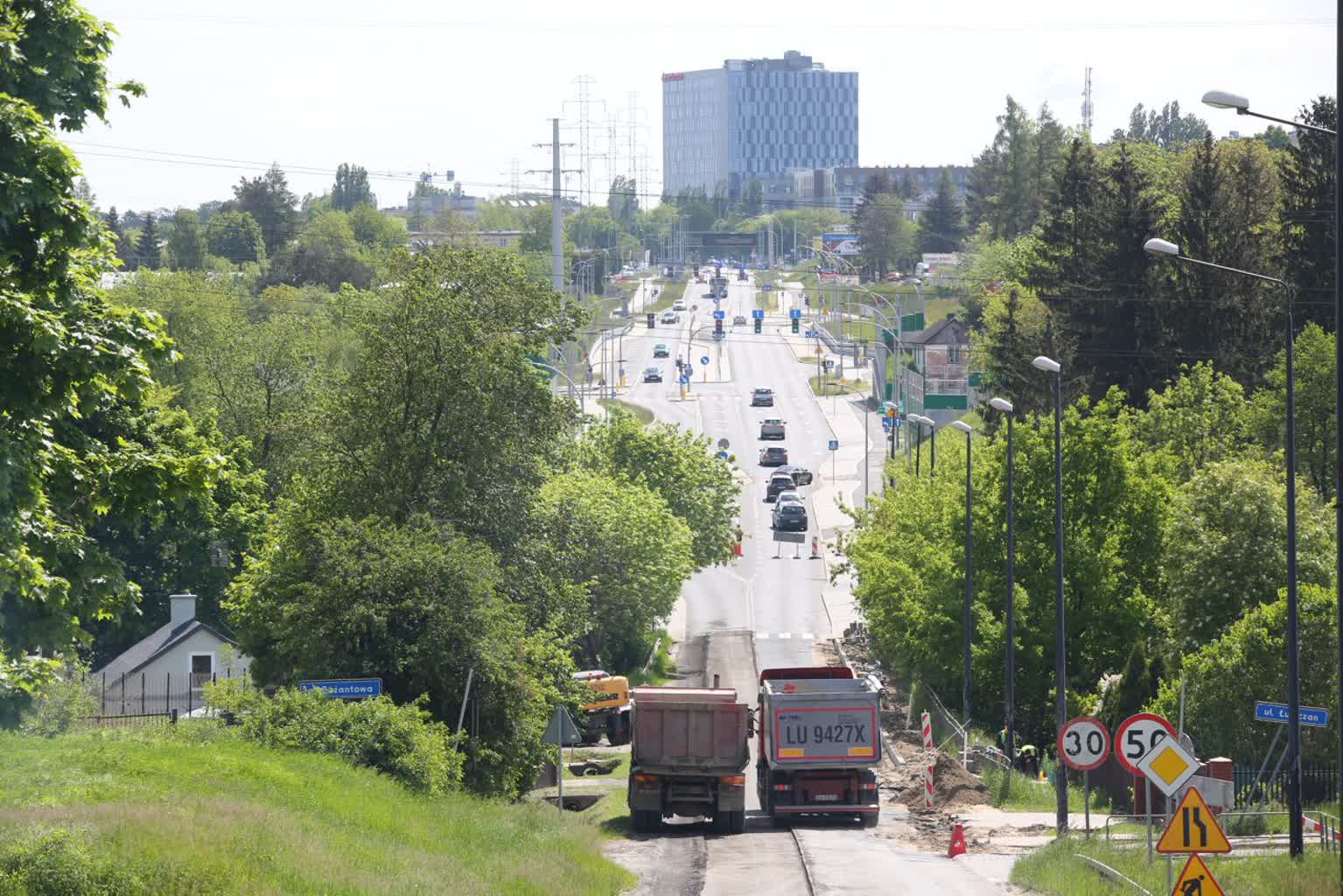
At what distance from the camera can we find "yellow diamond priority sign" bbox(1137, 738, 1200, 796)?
2036 centimetres

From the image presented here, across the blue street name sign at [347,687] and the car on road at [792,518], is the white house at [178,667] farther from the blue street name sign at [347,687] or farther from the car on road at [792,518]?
the car on road at [792,518]

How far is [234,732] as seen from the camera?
2934 cm

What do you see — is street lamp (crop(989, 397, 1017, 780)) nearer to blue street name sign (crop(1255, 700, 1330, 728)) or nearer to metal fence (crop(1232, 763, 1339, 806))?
metal fence (crop(1232, 763, 1339, 806))

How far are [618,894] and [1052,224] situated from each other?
209ft

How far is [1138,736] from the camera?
2156 centimetres

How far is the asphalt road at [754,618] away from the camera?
27.0 meters

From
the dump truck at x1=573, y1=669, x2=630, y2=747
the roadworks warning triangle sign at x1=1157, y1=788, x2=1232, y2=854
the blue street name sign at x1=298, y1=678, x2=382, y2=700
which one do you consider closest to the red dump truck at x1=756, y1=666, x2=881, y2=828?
the blue street name sign at x1=298, y1=678, x2=382, y2=700

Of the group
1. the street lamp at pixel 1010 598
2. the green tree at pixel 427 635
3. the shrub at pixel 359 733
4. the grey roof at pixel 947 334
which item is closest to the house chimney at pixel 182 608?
the green tree at pixel 427 635

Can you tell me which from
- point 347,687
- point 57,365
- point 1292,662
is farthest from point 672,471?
point 57,365

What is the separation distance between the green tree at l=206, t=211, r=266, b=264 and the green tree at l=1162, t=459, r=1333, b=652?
542 ft

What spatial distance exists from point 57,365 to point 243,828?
696 cm

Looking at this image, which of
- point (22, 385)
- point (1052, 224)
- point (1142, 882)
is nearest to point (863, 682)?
point (1142, 882)

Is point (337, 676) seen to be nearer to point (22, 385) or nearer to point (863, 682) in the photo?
point (863, 682)

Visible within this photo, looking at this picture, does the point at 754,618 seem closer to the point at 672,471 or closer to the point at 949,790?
the point at 672,471
